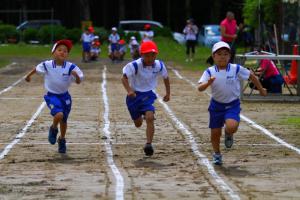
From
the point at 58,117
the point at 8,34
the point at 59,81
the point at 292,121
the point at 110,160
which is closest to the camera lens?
the point at 110,160

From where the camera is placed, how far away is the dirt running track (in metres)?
9.21

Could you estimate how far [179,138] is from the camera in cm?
1388

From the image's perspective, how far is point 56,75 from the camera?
40.5ft

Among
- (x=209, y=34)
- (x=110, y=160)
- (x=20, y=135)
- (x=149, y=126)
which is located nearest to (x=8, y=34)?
(x=209, y=34)

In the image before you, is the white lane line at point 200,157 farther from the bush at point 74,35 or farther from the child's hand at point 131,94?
the bush at point 74,35

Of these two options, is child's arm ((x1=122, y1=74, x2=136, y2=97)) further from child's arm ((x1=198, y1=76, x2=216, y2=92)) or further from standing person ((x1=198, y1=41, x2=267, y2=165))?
child's arm ((x1=198, y1=76, x2=216, y2=92))

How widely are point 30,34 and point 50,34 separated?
183cm

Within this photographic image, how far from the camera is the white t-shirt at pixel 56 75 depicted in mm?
12359

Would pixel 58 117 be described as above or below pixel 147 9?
above

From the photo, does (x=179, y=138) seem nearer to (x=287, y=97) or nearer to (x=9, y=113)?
(x=9, y=113)

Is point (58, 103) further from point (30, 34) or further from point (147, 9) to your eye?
point (147, 9)

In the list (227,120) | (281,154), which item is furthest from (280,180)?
Result: (281,154)

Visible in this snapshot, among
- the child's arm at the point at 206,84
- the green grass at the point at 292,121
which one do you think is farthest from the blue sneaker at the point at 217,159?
the green grass at the point at 292,121

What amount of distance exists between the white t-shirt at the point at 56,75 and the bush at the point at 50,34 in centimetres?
4034
